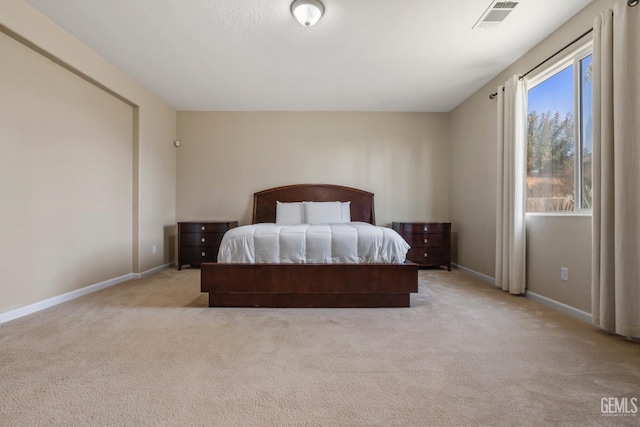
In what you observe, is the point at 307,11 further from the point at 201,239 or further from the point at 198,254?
the point at 198,254

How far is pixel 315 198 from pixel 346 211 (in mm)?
559

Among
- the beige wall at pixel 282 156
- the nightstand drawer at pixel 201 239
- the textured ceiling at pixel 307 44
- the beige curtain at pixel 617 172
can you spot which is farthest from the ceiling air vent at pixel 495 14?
the nightstand drawer at pixel 201 239

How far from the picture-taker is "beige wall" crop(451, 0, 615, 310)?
239cm

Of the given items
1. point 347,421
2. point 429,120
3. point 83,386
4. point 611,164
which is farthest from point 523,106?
point 83,386

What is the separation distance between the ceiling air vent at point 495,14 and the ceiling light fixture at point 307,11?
1319 millimetres

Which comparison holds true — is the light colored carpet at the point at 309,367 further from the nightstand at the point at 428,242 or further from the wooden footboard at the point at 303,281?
the nightstand at the point at 428,242

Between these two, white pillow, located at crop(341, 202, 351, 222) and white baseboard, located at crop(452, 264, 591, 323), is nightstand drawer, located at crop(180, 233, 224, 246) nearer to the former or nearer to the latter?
white pillow, located at crop(341, 202, 351, 222)

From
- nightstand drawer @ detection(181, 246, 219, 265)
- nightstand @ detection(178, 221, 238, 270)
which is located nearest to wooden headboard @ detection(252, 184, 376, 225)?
nightstand @ detection(178, 221, 238, 270)

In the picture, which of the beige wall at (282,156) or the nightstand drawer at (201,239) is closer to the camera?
the nightstand drawer at (201,239)

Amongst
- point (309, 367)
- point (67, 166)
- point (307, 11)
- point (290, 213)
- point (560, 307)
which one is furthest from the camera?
point (290, 213)

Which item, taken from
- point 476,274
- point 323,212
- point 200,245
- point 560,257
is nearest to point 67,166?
point 200,245

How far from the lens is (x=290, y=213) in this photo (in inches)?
171

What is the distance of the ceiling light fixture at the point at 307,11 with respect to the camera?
7.24 ft

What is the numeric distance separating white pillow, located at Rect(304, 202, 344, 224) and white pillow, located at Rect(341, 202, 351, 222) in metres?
0.06
